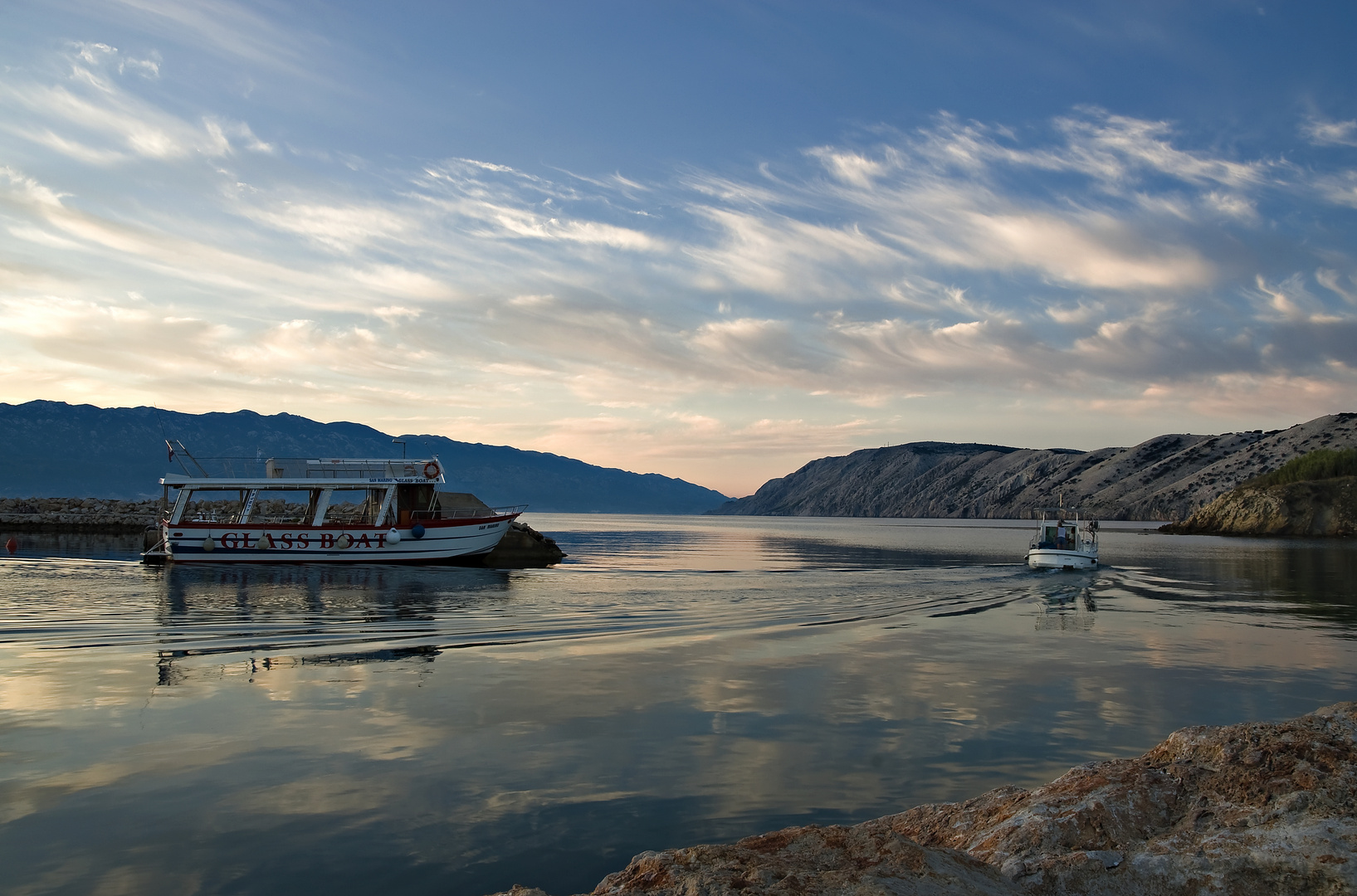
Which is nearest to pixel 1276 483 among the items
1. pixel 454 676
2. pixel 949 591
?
pixel 949 591

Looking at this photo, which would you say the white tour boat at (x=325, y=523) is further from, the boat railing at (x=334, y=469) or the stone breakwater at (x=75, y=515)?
the stone breakwater at (x=75, y=515)

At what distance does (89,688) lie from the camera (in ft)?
45.6

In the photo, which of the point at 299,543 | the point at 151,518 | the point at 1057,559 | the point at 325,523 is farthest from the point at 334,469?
the point at 151,518

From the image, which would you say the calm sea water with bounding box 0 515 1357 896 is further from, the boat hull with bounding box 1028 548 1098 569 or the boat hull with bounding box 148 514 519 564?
the boat hull with bounding box 1028 548 1098 569

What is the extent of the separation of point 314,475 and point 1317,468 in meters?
150

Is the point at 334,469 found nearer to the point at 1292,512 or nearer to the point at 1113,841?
the point at 1113,841

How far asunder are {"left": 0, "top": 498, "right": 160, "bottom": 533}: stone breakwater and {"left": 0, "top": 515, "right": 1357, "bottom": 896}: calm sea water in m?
51.4

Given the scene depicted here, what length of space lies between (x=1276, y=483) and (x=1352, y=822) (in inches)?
6306

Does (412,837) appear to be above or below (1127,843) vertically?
below

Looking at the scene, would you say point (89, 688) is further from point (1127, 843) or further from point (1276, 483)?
point (1276, 483)

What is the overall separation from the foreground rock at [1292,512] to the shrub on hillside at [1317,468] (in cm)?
733

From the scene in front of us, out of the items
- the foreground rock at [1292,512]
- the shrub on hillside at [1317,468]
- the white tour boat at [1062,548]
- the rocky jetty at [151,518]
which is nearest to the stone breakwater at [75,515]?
the rocky jetty at [151,518]

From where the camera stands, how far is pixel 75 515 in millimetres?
77312

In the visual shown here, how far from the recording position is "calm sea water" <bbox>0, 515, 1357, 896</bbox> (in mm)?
7652
